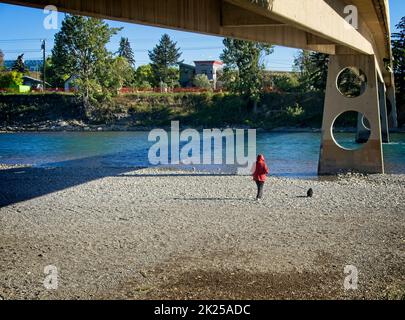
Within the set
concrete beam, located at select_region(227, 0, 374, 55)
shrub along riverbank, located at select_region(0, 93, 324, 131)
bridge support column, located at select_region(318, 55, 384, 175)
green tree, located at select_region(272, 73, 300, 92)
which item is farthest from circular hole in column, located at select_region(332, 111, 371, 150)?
concrete beam, located at select_region(227, 0, 374, 55)

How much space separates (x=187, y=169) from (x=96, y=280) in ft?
50.4

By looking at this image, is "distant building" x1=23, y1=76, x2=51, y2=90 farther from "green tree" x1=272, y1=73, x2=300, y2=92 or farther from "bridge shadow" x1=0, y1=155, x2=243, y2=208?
"bridge shadow" x1=0, y1=155, x2=243, y2=208

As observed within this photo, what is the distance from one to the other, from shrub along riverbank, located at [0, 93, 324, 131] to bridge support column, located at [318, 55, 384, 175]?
1397 inches

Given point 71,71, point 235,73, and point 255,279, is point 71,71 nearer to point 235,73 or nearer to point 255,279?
point 235,73

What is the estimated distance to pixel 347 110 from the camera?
73.6 feet

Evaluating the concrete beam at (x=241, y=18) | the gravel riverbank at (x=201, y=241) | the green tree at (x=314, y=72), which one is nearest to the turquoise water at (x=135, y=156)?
the gravel riverbank at (x=201, y=241)

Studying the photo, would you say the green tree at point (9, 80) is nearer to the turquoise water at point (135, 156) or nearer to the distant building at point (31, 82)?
the distant building at point (31, 82)

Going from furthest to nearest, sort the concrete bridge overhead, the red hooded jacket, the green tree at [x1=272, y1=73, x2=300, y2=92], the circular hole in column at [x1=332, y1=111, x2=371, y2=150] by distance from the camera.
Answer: the green tree at [x1=272, y1=73, x2=300, y2=92] → the circular hole in column at [x1=332, y1=111, x2=371, y2=150] → the red hooded jacket → the concrete bridge overhead

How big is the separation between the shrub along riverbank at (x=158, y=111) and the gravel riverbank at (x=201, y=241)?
145ft

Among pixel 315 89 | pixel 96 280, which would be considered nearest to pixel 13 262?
pixel 96 280

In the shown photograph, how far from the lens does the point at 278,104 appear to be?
2494 inches

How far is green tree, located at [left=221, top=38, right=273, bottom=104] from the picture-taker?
61.7 meters

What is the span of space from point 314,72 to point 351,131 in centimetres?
1190
